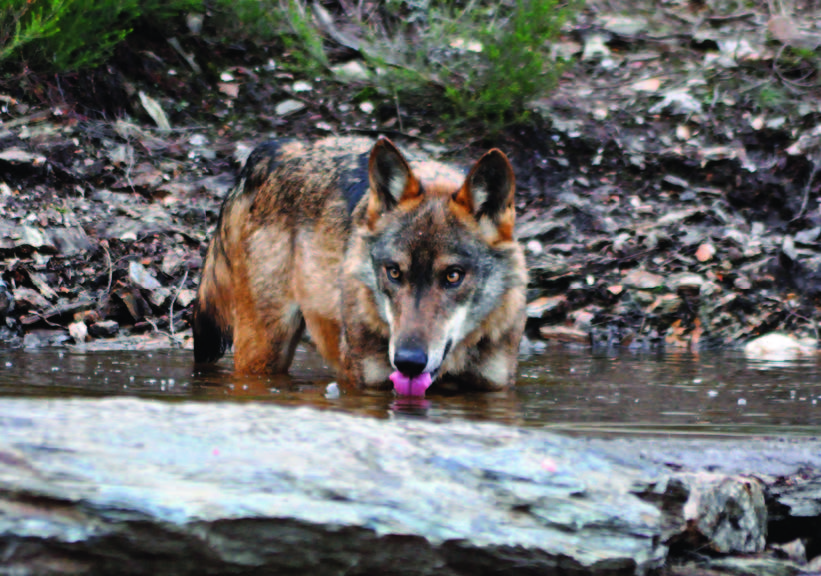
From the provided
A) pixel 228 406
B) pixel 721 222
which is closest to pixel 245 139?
pixel 721 222

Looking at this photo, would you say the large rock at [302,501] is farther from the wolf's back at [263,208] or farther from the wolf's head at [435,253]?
the wolf's back at [263,208]

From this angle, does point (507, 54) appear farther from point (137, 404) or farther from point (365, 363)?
point (137, 404)

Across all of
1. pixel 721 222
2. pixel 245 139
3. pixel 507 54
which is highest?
pixel 507 54

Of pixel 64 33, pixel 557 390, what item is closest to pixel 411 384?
pixel 557 390

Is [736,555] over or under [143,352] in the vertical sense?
under

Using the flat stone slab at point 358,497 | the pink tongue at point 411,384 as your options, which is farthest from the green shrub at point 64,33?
the flat stone slab at point 358,497

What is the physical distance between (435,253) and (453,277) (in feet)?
0.51

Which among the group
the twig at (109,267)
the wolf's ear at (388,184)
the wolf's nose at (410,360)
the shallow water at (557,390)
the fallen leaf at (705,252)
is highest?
the fallen leaf at (705,252)

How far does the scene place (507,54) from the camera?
9.89m

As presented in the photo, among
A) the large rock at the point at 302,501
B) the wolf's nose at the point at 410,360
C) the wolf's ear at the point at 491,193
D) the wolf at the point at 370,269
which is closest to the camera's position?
the large rock at the point at 302,501

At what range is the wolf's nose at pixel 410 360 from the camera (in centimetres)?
414

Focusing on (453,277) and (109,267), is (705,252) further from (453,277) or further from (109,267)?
(109,267)

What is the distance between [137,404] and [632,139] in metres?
8.23

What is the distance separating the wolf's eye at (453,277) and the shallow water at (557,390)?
1.86 feet
